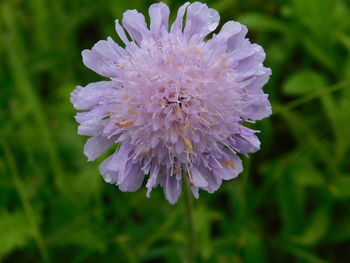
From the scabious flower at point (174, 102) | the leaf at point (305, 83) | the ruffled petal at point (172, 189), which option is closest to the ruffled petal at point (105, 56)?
the scabious flower at point (174, 102)

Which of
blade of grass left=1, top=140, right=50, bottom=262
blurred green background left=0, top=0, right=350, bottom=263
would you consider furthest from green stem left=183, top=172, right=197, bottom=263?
blade of grass left=1, top=140, right=50, bottom=262

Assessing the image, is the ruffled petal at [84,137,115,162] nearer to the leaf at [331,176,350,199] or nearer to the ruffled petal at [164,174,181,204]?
the ruffled petal at [164,174,181,204]

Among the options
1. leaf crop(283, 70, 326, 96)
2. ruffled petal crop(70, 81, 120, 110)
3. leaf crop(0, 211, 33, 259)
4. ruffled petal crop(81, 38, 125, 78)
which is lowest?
leaf crop(0, 211, 33, 259)

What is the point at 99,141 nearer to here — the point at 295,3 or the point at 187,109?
the point at 187,109

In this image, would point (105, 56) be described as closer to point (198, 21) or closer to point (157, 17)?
point (157, 17)

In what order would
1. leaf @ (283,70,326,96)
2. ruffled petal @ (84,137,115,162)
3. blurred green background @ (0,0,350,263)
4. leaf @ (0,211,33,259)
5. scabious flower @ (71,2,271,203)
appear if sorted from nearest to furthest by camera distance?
scabious flower @ (71,2,271,203)
ruffled petal @ (84,137,115,162)
leaf @ (0,211,33,259)
blurred green background @ (0,0,350,263)
leaf @ (283,70,326,96)

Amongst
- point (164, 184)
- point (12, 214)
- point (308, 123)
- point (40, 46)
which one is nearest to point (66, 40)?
point (40, 46)
